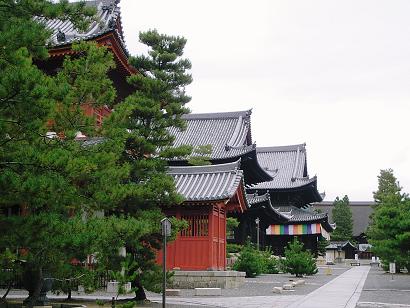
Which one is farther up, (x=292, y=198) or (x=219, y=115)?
(x=219, y=115)

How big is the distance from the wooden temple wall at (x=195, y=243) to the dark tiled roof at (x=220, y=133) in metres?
16.4

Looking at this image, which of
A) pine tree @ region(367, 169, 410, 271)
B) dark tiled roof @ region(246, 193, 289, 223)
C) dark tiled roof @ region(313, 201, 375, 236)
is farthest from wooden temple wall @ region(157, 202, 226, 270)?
dark tiled roof @ region(313, 201, 375, 236)

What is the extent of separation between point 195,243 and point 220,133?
21.5m

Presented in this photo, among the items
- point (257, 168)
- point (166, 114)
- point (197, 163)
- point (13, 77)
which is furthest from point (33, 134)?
point (257, 168)

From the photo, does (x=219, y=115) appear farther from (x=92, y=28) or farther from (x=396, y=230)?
(x=92, y=28)

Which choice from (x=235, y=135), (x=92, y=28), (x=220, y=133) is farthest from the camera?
(x=220, y=133)

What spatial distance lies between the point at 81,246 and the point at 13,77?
361 cm

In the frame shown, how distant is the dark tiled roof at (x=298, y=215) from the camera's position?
203 feet

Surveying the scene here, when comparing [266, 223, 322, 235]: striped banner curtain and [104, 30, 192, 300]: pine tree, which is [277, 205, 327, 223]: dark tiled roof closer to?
[266, 223, 322, 235]: striped banner curtain

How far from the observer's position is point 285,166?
66000mm

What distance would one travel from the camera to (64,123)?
1355cm

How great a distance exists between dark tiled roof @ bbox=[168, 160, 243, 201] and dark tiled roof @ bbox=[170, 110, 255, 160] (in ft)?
47.1

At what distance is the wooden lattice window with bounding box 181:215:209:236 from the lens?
2633 centimetres

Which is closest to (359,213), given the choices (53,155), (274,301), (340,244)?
(340,244)
